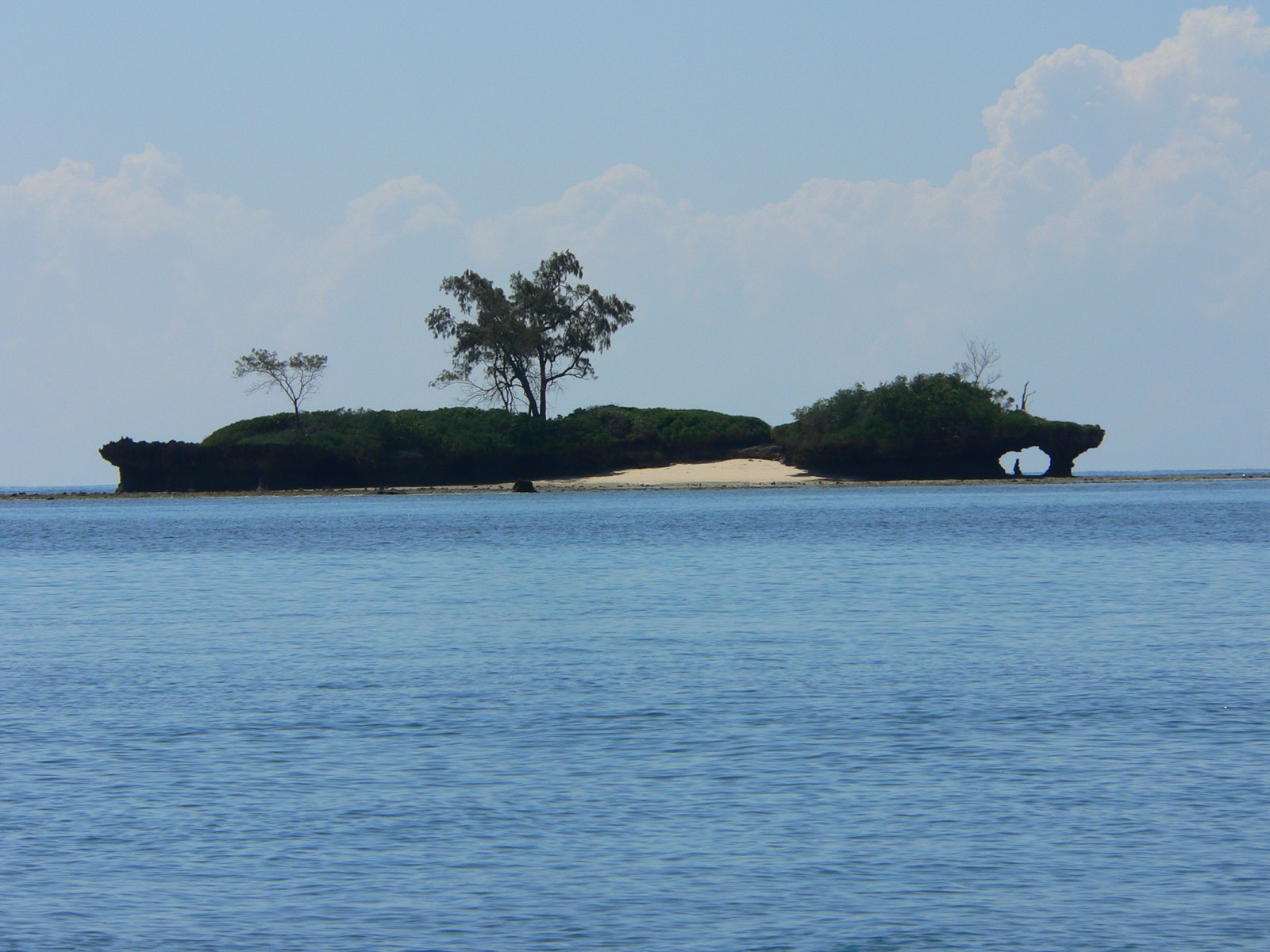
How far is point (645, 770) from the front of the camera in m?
13.7

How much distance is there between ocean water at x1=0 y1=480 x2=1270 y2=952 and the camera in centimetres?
941

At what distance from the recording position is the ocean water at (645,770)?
371 inches

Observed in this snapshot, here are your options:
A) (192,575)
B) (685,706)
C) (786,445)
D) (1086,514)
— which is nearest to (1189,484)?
(786,445)

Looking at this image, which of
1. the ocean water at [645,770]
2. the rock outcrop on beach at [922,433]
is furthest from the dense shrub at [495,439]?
the ocean water at [645,770]

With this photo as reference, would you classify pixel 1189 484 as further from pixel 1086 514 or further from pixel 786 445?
pixel 1086 514

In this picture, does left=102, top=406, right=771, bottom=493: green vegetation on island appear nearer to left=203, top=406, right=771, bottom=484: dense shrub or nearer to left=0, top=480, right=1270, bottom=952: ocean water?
left=203, top=406, right=771, bottom=484: dense shrub

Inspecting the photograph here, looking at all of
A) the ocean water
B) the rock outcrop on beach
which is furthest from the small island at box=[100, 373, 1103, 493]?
the ocean water

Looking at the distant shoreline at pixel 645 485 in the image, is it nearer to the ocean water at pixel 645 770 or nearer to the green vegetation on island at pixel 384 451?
the green vegetation on island at pixel 384 451

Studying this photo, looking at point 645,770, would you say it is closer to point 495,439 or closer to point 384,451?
point 495,439

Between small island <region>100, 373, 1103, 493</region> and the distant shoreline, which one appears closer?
small island <region>100, 373, 1103, 493</region>

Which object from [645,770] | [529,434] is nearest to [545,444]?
[529,434]

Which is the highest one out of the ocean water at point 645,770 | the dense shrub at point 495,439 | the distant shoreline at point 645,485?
the dense shrub at point 495,439

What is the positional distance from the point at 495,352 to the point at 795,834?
107m

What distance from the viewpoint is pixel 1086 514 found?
245 ft
